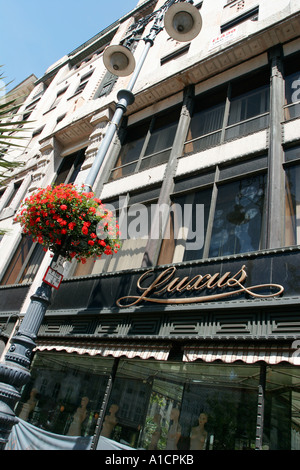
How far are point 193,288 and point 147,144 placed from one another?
7459 mm

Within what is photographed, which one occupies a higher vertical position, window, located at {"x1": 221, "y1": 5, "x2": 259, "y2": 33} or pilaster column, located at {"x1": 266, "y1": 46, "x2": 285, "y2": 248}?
window, located at {"x1": 221, "y1": 5, "x2": 259, "y2": 33}

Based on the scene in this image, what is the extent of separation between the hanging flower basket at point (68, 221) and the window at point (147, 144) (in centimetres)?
546

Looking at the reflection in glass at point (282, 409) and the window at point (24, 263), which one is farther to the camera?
the window at point (24, 263)

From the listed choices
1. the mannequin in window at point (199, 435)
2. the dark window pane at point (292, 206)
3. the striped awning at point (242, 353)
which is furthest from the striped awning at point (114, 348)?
the dark window pane at point (292, 206)

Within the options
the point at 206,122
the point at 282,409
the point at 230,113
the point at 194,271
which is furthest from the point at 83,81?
the point at 282,409

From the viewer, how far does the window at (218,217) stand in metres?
7.69

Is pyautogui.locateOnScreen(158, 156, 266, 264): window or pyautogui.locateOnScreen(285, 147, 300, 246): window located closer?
pyautogui.locateOnScreen(285, 147, 300, 246): window

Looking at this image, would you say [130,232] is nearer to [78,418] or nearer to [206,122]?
[206,122]

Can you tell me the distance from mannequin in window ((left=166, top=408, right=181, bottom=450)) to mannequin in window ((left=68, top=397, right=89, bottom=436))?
2.34 metres

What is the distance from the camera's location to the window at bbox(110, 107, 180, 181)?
11876mm

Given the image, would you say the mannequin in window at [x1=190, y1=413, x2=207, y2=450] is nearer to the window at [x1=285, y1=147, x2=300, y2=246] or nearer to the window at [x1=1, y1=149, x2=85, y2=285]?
the window at [x1=285, y1=147, x2=300, y2=246]

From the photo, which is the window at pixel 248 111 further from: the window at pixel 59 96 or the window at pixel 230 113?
the window at pixel 59 96

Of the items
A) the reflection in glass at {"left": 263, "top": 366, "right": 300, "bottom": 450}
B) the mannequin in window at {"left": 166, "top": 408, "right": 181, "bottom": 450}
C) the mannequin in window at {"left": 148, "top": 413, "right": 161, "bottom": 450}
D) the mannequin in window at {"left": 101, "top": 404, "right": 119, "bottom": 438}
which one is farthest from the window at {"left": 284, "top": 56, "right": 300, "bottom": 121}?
the mannequin in window at {"left": 101, "top": 404, "right": 119, "bottom": 438}

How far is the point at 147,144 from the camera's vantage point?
1264 centimetres
